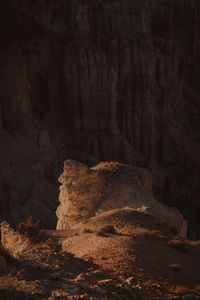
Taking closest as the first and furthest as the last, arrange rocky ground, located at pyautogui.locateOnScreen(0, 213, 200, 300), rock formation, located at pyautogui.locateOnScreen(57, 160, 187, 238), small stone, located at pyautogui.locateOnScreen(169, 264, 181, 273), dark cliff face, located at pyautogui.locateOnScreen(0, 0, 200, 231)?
rocky ground, located at pyautogui.locateOnScreen(0, 213, 200, 300), small stone, located at pyautogui.locateOnScreen(169, 264, 181, 273), rock formation, located at pyautogui.locateOnScreen(57, 160, 187, 238), dark cliff face, located at pyautogui.locateOnScreen(0, 0, 200, 231)

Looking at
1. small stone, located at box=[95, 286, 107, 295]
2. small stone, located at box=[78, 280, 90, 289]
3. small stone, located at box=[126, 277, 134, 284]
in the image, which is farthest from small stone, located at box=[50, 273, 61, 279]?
small stone, located at box=[126, 277, 134, 284]

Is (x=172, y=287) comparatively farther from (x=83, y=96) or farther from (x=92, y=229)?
(x=83, y=96)

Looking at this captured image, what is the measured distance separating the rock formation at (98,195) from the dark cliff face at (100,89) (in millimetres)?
5743

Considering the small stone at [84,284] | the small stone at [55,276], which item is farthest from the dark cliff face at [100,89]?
the small stone at [84,284]

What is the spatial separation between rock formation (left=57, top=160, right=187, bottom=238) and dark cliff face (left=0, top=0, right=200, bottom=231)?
574 cm

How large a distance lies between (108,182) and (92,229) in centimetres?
236

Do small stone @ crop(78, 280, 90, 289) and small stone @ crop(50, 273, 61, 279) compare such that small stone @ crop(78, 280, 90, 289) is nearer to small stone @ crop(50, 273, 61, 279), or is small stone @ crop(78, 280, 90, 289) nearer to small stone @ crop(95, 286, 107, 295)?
small stone @ crop(95, 286, 107, 295)

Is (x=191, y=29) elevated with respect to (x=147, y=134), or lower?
elevated

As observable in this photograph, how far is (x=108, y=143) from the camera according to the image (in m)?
17.6

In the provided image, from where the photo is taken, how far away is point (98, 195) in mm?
7445

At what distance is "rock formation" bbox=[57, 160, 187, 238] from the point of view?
698 cm

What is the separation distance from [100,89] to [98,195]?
11.0 meters

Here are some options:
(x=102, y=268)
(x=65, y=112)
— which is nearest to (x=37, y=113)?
(x=65, y=112)

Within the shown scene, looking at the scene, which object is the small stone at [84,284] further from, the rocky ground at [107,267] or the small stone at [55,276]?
the small stone at [55,276]
